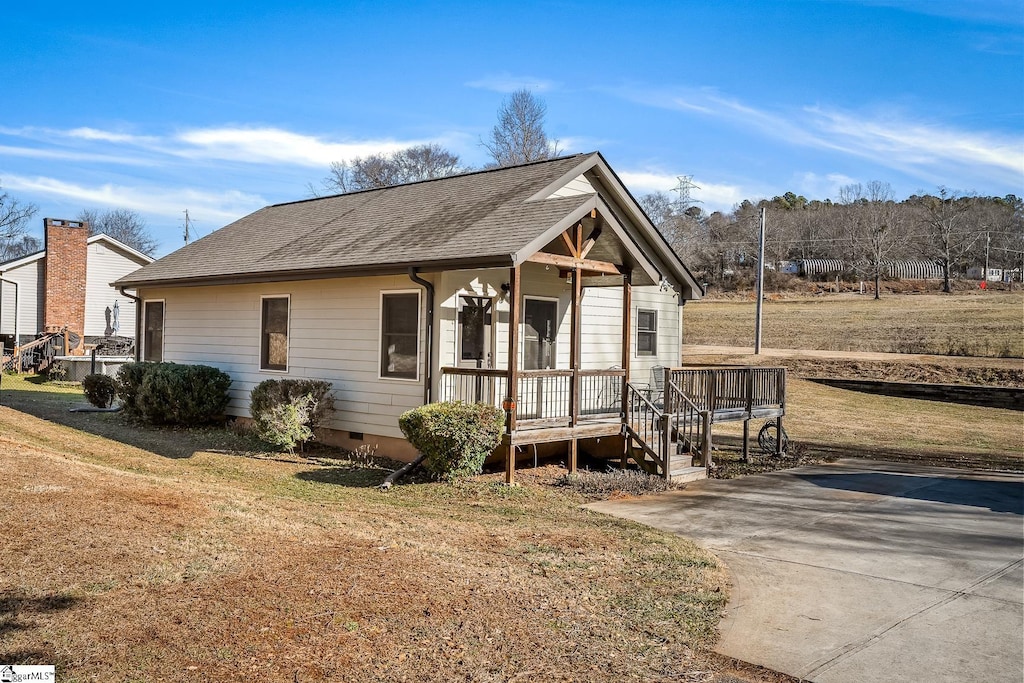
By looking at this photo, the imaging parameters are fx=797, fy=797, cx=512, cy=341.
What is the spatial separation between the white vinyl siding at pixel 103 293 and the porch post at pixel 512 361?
26.3m

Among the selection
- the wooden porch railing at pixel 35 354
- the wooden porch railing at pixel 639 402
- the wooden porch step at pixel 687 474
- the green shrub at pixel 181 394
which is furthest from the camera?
the wooden porch railing at pixel 35 354

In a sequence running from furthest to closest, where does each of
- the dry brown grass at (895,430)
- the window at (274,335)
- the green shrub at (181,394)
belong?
the dry brown grass at (895,430) → the green shrub at (181,394) → the window at (274,335)

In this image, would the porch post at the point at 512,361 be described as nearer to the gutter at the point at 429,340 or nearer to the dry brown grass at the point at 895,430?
the gutter at the point at 429,340

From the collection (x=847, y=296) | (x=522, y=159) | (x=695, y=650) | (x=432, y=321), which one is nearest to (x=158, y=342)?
(x=432, y=321)

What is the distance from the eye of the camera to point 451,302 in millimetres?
12609

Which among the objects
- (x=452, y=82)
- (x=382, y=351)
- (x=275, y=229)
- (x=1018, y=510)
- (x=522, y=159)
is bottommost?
(x=1018, y=510)

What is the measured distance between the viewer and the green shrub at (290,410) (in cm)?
1323

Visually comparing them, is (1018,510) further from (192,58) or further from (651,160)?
(651,160)

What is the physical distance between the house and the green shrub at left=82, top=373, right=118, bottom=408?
153 centimetres

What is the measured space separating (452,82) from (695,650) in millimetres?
15253

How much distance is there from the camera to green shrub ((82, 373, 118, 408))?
18.0 meters

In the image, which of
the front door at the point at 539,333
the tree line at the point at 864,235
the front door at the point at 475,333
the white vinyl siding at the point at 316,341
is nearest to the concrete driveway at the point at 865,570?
the front door at the point at 539,333

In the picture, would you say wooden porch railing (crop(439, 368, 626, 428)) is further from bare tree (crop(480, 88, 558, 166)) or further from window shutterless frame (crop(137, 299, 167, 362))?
bare tree (crop(480, 88, 558, 166))

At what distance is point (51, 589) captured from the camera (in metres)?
5.45
